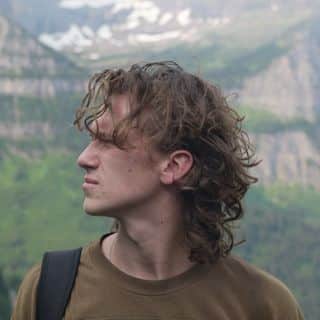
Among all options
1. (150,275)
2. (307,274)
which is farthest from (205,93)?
(307,274)

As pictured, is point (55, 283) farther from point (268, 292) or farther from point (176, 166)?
point (268, 292)

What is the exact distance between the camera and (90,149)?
5.02 meters

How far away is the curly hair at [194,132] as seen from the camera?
500 centimetres

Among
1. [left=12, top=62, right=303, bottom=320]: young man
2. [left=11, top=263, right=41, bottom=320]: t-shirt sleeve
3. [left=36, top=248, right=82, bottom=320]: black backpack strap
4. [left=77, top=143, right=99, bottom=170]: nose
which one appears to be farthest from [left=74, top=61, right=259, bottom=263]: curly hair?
[left=11, top=263, right=41, bottom=320]: t-shirt sleeve

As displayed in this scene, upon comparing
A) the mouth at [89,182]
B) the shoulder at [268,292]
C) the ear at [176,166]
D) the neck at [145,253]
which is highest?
the ear at [176,166]

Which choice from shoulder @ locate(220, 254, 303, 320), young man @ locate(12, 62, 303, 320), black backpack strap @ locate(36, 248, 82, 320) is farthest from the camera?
shoulder @ locate(220, 254, 303, 320)

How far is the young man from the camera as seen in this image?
4.88 meters

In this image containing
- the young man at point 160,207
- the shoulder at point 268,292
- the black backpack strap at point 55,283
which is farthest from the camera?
the shoulder at point 268,292

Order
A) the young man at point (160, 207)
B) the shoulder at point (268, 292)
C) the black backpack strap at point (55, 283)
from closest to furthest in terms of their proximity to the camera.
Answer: the black backpack strap at point (55, 283) < the young man at point (160, 207) < the shoulder at point (268, 292)

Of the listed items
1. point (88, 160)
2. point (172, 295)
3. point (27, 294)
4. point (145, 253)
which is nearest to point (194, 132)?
point (88, 160)

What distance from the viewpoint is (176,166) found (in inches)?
201

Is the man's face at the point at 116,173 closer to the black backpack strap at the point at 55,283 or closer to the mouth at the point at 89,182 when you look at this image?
the mouth at the point at 89,182

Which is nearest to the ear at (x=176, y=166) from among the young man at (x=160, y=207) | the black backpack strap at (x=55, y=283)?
the young man at (x=160, y=207)

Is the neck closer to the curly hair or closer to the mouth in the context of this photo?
the curly hair
